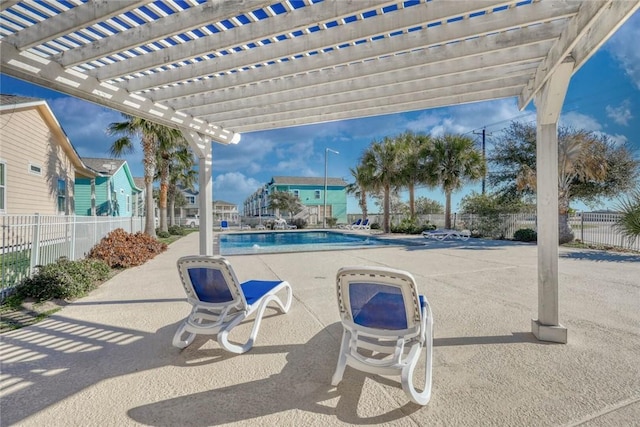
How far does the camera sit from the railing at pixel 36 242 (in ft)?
16.7

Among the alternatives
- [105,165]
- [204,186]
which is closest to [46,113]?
[105,165]

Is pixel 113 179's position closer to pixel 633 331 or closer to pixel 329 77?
pixel 329 77

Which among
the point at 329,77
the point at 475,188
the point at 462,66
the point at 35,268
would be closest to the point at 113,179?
the point at 35,268

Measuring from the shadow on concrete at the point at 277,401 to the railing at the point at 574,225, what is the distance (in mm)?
12887

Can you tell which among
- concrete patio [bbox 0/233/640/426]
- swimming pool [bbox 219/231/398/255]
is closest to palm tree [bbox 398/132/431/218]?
swimming pool [bbox 219/231/398/255]

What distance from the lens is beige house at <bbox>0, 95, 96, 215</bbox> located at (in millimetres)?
9125

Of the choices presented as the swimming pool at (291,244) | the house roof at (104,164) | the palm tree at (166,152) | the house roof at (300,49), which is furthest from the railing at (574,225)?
the house roof at (104,164)

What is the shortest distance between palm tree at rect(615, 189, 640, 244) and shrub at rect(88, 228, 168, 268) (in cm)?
1497

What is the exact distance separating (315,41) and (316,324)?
3455mm

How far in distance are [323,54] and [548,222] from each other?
3269mm

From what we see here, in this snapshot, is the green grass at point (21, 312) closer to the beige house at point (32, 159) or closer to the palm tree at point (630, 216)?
the beige house at point (32, 159)

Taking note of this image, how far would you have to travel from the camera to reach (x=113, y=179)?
19250mm

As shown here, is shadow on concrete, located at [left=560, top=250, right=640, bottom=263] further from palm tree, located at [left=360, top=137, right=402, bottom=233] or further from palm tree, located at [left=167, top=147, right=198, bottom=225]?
palm tree, located at [left=167, top=147, right=198, bottom=225]

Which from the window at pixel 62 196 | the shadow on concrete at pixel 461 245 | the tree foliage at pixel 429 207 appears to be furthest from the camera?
the tree foliage at pixel 429 207
